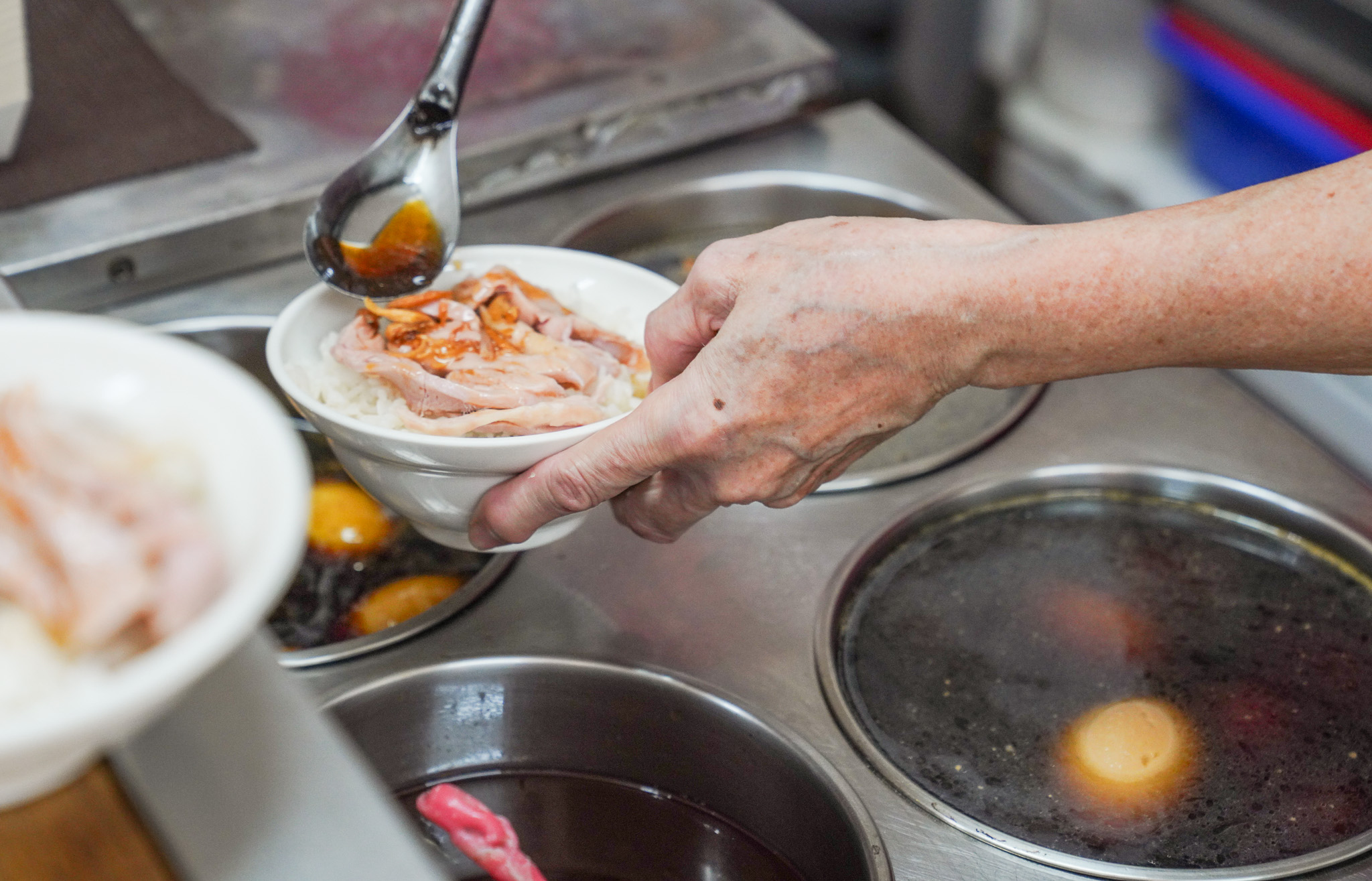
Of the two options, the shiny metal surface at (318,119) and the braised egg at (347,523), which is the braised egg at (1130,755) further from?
the shiny metal surface at (318,119)

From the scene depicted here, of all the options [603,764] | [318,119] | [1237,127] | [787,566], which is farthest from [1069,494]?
[1237,127]

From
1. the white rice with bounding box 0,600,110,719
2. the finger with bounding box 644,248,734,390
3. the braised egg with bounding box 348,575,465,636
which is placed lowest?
the braised egg with bounding box 348,575,465,636

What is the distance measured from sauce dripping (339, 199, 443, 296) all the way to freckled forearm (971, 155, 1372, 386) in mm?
661

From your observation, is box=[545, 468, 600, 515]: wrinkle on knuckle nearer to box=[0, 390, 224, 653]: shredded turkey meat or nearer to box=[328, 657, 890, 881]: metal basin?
box=[328, 657, 890, 881]: metal basin

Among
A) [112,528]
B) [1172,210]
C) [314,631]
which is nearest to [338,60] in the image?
[314,631]

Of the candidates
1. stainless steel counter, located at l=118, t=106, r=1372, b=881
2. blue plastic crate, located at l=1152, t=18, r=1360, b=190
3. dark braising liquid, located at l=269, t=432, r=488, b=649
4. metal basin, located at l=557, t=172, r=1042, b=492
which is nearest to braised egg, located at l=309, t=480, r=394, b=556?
dark braising liquid, located at l=269, t=432, r=488, b=649

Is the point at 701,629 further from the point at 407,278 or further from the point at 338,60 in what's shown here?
the point at 338,60

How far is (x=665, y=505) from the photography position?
1272 mm

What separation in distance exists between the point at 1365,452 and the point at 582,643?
1.43 meters

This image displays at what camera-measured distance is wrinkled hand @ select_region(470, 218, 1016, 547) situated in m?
1.13

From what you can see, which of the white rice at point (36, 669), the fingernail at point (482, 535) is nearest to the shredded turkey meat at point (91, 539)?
the white rice at point (36, 669)

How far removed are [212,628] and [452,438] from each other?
664mm

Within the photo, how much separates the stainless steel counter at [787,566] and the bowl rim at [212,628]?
71cm

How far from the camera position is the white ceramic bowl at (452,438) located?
1128mm
